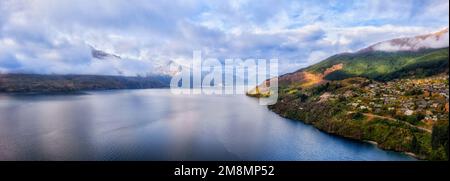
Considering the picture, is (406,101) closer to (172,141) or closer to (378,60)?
(172,141)

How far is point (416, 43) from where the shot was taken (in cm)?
7931

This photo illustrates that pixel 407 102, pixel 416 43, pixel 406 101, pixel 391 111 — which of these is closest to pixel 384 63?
pixel 416 43

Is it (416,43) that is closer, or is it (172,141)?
(172,141)

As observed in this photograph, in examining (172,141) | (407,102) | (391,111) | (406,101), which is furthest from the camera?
(406,101)

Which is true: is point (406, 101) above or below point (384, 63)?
below

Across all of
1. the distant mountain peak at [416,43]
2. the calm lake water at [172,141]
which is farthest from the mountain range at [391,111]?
the distant mountain peak at [416,43]

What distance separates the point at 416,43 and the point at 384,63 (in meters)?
11.9

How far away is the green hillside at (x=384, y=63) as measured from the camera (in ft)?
186

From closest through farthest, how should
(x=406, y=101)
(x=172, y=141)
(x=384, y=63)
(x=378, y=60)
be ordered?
(x=172, y=141)
(x=406, y=101)
(x=384, y=63)
(x=378, y=60)

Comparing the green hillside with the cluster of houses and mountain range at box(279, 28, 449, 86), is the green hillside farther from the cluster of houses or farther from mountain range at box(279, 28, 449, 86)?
the cluster of houses

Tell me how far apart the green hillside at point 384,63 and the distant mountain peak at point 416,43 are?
2.13 metres
